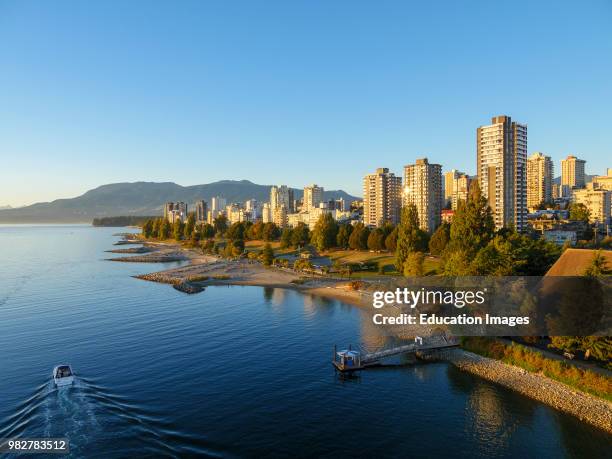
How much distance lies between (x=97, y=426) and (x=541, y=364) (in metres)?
35.1

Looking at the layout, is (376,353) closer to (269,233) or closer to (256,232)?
(269,233)

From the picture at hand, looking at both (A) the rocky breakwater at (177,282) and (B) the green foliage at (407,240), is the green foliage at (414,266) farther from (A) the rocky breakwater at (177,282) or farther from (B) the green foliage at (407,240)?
(A) the rocky breakwater at (177,282)

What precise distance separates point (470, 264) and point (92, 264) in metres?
110

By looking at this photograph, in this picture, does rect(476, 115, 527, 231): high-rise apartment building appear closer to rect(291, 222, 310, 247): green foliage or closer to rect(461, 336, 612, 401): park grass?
rect(291, 222, 310, 247): green foliage

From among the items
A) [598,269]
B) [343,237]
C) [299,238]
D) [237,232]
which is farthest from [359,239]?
[598,269]

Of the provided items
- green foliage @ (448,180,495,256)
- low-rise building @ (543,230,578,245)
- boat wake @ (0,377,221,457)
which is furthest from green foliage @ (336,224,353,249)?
boat wake @ (0,377,221,457)

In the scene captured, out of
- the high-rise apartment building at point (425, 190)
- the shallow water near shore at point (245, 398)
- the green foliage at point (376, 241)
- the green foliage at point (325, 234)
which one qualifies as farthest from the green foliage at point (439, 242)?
the high-rise apartment building at point (425, 190)

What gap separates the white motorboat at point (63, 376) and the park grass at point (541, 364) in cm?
3675

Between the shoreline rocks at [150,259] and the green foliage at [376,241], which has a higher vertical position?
the green foliage at [376,241]

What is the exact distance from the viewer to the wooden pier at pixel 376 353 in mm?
39656

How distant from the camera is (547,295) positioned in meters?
40.8

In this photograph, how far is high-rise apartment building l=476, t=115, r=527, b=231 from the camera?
12156 centimetres

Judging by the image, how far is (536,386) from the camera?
112ft

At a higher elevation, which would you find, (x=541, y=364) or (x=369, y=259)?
(x=369, y=259)
